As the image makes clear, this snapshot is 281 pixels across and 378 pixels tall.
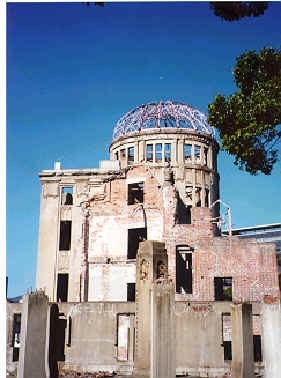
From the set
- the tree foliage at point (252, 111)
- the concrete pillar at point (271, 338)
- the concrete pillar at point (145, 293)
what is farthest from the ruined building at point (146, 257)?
the tree foliage at point (252, 111)

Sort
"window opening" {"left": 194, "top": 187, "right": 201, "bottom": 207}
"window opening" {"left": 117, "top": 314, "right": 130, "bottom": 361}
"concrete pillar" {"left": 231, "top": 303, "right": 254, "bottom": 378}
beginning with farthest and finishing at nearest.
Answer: "window opening" {"left": 194, "top": 187, "right": 201, "bottom": 207} → "window opening" {"left": 117, "top": 314, "right": 130, "bottom": 361} → "concrete pillar" {"left": 231, "top": 303, "right": 254, "bottom": 378}

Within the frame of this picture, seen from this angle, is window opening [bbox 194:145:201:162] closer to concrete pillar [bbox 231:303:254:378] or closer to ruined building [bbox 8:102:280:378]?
ruined building [bbox 8:102:280:378]

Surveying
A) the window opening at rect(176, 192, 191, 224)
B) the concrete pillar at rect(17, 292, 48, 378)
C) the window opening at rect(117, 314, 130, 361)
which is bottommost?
the window opening at rect(117, 314, 130, 361)

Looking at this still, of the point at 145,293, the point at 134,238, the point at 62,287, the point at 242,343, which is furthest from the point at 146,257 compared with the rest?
the point at 62,287

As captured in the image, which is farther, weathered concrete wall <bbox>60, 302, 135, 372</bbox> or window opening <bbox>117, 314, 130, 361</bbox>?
window opening <bbox>117, 314, 130, 361</bbox>

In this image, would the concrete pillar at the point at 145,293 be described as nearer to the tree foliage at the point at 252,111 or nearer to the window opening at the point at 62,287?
the tree foliage at the point at 252,111

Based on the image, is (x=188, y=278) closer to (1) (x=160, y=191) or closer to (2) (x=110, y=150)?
(1) (x=160, y=191)

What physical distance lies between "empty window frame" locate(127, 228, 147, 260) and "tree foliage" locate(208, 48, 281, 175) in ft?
50.8

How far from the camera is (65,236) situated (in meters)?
30.4

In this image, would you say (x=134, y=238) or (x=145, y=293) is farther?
(x=134, y=238)

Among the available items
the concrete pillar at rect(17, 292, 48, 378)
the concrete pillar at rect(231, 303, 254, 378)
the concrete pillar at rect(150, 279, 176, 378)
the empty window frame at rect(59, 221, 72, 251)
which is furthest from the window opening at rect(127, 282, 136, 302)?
the concrete pillar at rect(150, 279, 176, 378)

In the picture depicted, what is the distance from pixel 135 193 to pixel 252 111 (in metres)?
18.4

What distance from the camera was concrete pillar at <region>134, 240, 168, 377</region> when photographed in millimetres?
13031

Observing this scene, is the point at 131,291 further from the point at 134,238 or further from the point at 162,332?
the point at 162,332
